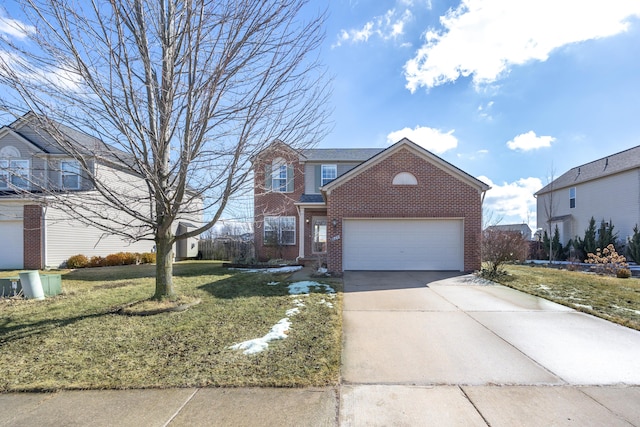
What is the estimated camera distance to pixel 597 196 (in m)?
20.0

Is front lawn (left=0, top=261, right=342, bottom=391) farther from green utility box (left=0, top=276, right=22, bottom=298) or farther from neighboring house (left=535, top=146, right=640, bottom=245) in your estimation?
neighboring house (left=535, top=146, right=640, bottom=245)

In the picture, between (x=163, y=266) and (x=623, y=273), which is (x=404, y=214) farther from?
(x=623, y=273)

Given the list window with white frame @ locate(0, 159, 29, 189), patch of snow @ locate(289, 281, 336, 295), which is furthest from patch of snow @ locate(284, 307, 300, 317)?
window with white frame @ locate(0, 159, 29, 189)

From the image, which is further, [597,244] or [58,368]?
[597,244]

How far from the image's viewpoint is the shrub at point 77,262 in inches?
564

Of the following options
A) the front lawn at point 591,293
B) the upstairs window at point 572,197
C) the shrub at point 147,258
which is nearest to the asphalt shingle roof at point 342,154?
the front lawn at point 591,293

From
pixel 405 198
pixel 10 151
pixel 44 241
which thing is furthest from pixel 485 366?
pixel 10 151

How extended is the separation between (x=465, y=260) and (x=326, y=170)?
9.03 metres

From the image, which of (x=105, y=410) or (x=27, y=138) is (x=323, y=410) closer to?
(x=105, y=410)

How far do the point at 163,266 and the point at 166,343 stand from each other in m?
2.41

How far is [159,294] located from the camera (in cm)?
655

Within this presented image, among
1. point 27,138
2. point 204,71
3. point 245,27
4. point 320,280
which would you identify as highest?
point 27,138

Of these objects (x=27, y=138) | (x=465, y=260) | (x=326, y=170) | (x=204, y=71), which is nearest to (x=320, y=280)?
(x=465, y=260)

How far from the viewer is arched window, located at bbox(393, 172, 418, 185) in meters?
11.5
